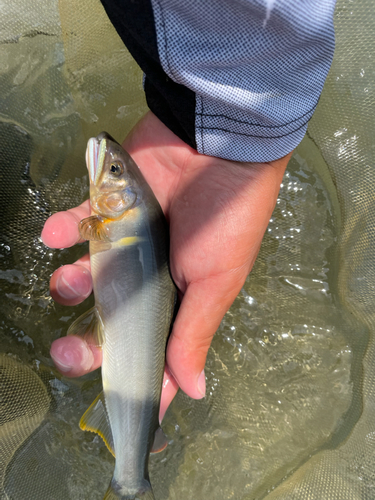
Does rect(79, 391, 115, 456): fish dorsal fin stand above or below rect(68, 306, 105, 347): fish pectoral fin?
below

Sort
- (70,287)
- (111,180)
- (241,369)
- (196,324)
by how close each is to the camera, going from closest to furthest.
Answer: (196,324)
(111,180)
(70,287)
(241,369)

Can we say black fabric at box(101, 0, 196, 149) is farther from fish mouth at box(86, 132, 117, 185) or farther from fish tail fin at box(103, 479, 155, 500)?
fish tail fin at box(103, 479, 155, 500)

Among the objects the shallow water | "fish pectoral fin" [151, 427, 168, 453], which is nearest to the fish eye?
the shallow water

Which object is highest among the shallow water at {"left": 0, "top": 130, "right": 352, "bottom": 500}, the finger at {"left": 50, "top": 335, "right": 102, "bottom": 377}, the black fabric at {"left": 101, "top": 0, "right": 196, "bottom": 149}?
the black fabric at {"left": 101, "top": 0, "right": 196, "bottom": 149}

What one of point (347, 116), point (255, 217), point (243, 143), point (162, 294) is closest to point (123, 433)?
point (162, 294)

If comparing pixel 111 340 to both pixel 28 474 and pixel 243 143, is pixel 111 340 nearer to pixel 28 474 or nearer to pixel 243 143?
pixel 28 474

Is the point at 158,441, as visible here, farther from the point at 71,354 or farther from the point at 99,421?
the point at 71,354

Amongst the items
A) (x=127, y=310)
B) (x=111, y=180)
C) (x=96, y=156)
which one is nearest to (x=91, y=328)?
(x=127, y=310)
